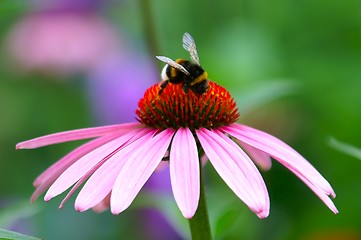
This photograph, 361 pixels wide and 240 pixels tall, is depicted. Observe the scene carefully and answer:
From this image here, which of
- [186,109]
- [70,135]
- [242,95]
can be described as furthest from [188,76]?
[242,95]

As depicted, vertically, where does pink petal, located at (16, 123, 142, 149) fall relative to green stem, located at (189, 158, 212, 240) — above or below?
above

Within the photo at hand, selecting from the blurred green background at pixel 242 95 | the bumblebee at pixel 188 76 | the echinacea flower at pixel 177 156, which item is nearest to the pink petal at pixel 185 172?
the echinacea flower at pixel 177 156

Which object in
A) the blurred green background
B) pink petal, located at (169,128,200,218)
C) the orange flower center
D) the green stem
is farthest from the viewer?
the blurred green background

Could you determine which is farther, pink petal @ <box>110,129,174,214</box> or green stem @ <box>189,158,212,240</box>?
green stem @ <box>189,158,212,240</box>

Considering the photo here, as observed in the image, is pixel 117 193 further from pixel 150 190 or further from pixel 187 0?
pixel 187 0

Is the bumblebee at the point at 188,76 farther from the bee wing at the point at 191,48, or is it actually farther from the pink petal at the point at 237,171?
the pink petal at the point at 237,171

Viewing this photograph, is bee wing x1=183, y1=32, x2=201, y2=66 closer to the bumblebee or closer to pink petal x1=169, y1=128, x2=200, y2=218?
the bumblebee

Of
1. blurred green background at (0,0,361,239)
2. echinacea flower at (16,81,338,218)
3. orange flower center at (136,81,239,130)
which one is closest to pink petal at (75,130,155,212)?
echinacea flower at (16,81,338,218)
